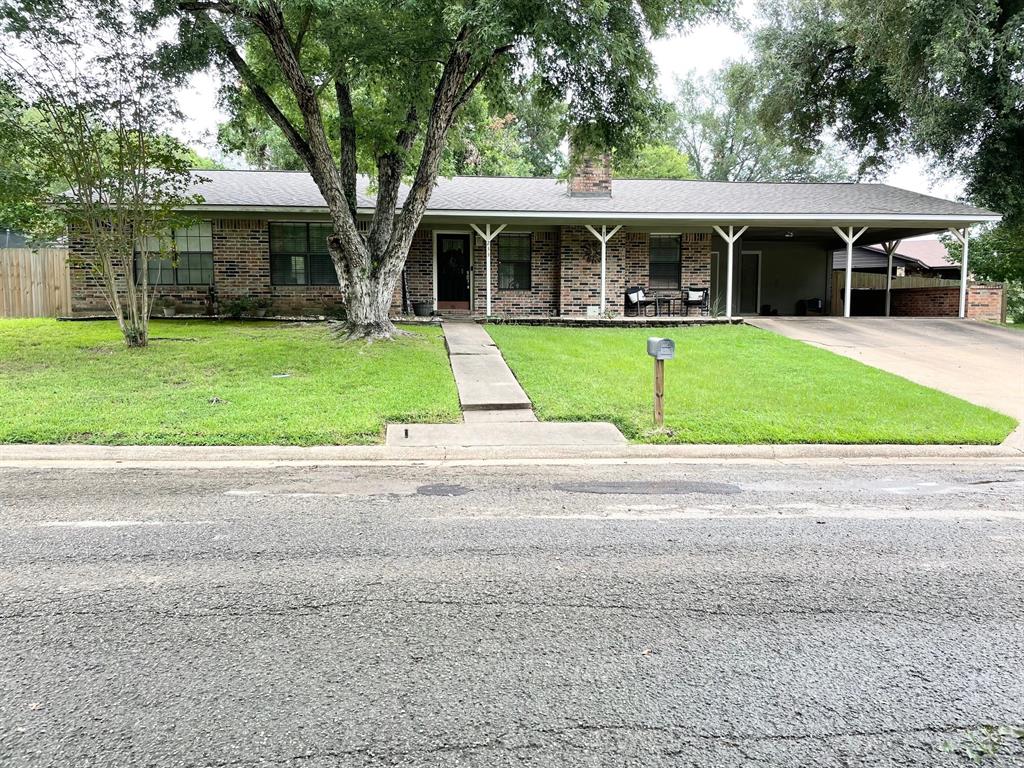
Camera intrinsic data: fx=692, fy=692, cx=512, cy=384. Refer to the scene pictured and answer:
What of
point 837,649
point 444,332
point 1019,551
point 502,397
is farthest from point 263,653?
point 444,332

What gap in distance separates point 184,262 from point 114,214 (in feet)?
20.5

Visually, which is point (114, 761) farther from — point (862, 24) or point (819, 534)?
point (862, 24)

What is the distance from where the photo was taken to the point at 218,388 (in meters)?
9.13

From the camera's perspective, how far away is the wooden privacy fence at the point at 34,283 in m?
18.5

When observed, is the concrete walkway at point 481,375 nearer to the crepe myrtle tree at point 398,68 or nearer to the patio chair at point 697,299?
the crepe myrtle tree at point 398,68

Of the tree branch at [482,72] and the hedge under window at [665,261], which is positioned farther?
the hedge under window at [665,261]

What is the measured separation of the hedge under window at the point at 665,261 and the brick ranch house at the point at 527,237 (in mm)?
30

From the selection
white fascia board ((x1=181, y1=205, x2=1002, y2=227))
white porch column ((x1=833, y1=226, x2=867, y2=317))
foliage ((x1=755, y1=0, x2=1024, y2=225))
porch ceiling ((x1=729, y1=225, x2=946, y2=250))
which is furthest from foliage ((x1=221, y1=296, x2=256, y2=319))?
foliage ((x1=755, y1=0, x2=1024, y2=225))

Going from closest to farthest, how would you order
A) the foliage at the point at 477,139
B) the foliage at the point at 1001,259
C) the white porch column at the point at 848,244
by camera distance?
the foliage at the point at 477,139 < the white porch column at the point at 848,244 < the foliage at the point at 1001,259

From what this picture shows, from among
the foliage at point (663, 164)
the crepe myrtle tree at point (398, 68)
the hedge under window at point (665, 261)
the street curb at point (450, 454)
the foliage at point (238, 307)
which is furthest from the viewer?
the foliage at point (663, 164)

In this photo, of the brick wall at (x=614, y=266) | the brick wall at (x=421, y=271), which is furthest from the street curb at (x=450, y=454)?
the brick wall at (x=421, y=271)

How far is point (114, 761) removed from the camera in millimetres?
2189

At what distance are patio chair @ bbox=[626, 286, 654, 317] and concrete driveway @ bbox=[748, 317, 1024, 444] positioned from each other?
9.46 ft

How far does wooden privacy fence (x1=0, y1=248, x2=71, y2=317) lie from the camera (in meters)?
18.5
